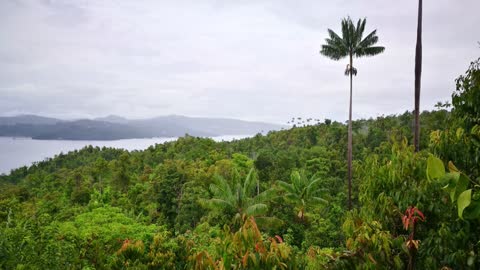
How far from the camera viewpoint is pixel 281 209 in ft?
68.4

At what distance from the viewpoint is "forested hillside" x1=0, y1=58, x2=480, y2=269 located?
2488mm

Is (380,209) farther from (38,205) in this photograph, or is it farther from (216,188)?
(38,205)

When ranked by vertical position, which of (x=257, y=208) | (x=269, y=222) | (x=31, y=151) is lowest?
(x=31, y=151)

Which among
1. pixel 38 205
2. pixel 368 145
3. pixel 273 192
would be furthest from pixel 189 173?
pixel 368 145

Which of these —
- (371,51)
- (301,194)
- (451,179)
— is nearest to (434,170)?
(451,179)

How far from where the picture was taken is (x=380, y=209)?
3137 mm

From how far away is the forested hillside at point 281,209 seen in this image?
98.0 inches

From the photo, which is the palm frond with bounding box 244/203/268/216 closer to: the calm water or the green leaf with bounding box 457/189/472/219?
the green leaf with bounding box 457/189/472/219

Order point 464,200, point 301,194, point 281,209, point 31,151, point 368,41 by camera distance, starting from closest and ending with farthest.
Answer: point 464,200
point 368,41
point 301,194
point 281,209
point 31,151

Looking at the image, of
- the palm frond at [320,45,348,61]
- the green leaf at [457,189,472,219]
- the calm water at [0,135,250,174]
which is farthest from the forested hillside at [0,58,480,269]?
the calm water at [0,135,250,174]

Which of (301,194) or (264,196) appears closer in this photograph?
(264,196)

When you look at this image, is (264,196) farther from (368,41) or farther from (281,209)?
(368,41)

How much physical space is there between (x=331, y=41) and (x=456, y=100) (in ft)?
48.4

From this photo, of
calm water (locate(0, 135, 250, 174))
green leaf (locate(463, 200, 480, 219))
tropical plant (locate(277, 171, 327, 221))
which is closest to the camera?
green leaf (locate(463, 200, 480, 219))
